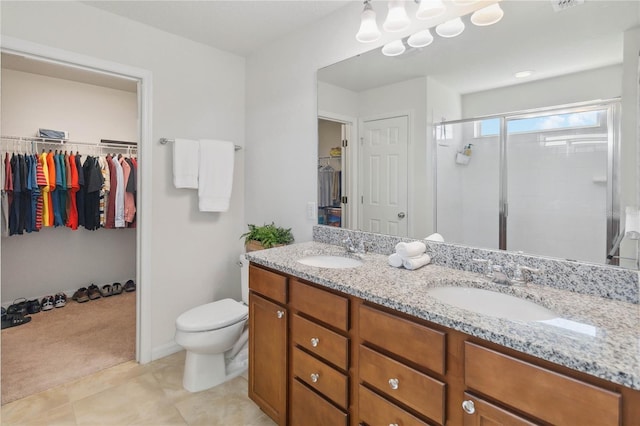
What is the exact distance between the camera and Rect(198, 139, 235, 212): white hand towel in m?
2.53

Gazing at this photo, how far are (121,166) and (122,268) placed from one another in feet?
4.41

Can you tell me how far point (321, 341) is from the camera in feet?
4.48

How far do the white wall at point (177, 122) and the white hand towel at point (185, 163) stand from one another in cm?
10

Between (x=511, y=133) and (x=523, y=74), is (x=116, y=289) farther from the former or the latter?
(x=523, y=74)

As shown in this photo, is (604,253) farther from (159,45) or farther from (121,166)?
(121,166)

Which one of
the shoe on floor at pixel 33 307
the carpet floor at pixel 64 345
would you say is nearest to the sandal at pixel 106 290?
the carpet floor at pixel 64 345

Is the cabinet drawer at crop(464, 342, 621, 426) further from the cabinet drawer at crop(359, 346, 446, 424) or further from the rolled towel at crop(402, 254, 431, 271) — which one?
the rolled towel at crop(402, 254, 431, 271)

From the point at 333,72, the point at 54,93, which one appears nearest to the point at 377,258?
the point at 333,72

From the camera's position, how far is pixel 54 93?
3488 mm

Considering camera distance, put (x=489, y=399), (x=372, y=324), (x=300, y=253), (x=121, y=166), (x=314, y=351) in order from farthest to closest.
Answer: (x=121, y=166) → (x=300, y=253) → (x=314, y=351) → (x=372, y=324) → (x=489, y=399)

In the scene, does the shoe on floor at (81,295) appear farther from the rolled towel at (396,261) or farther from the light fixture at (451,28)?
the light fixture at (451,28)

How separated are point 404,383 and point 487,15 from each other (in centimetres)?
154

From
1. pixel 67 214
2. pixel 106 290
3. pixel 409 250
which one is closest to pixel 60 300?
pixel 106 290

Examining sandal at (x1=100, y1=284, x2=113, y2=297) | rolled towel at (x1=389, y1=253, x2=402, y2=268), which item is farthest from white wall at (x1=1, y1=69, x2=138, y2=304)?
rolled towel at (x1=389, y1=253, x2=402, y2=268)
